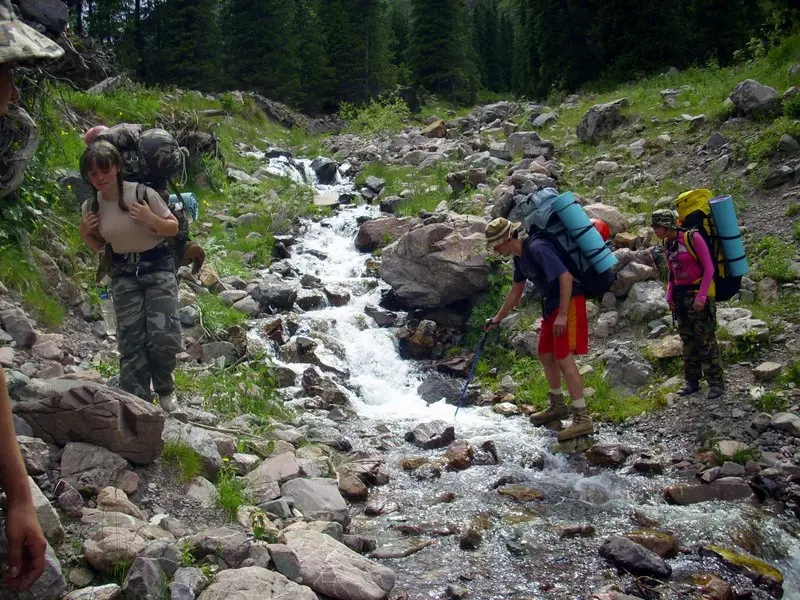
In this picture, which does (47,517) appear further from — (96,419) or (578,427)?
(578,427)

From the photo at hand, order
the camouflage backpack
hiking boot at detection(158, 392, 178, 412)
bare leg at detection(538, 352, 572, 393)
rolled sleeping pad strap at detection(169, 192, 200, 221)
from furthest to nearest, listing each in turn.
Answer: bare leg at detection(538, 352, 572, 393) < hiking boot at detection(158, 392, 178, 412) < rolled sleeping pad strap at detection(169, 192, 200, 221) < the camouflage backpack

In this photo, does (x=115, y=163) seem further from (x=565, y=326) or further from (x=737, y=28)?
(x=737, y=28)


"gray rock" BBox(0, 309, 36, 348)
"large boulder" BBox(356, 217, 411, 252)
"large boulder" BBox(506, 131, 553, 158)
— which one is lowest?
"large boulder" BBox(356, 217, 411, 252)

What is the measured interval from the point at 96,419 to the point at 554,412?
4676 millimetres

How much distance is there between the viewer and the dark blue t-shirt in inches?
240

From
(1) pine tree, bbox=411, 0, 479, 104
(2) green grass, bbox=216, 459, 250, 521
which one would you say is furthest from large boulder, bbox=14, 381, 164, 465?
(1) pine tree, bbox=411, 0, 479, 104

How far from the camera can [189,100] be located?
23.1m

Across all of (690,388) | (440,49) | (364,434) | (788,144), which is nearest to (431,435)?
(364,434)

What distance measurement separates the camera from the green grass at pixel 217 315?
8.51 meters

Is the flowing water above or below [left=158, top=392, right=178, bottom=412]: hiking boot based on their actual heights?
below

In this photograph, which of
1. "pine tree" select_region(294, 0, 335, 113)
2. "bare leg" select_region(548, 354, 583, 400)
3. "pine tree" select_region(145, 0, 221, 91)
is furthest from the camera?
"pine tree" select_region(294, 0, 335, 113)

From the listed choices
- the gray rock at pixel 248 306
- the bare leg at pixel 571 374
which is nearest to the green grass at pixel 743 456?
the bare leg at pixel 571 374

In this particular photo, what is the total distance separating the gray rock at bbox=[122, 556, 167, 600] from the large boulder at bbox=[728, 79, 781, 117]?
12124 millimetres

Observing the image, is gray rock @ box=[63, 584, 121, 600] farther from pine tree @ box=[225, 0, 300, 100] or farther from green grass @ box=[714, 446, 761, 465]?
pine tree @ box=[225, 0, 300, 100]
